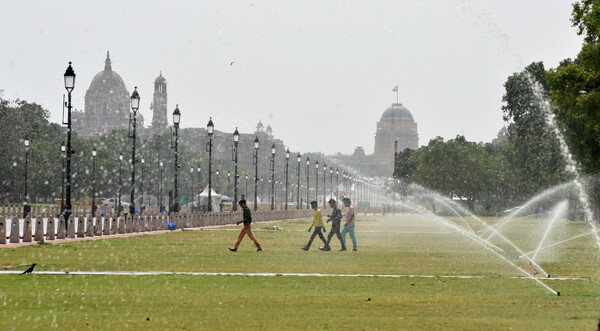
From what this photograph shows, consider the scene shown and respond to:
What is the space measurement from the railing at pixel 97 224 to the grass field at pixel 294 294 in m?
5.60

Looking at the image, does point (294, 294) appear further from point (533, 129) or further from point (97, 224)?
point (533, 129)

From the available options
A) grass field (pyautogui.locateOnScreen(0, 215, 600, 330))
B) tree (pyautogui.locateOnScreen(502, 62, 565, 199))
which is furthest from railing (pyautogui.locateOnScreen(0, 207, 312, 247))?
tree (pyautogui.locateOnScreen(502, 62, 565, 199))

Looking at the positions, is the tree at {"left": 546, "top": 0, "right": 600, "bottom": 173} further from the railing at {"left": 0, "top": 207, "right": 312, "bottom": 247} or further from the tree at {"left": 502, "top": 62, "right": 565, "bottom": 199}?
the tree at {"left": 502, "top": 62, "right": 565, "bottom": 199}

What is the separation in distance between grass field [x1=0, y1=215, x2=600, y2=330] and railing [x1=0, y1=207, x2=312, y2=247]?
560cm

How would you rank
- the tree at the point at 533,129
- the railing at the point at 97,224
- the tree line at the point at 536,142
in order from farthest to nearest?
1. the tree at the point at 533,129
2. the tree line at the point at 536,142
3. the railing at the point at 97,224

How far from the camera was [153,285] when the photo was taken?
20.2 metres

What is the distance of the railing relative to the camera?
3762cm

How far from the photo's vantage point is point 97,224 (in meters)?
46.3

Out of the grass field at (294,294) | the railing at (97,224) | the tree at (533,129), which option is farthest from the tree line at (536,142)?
the railing at (97,224)

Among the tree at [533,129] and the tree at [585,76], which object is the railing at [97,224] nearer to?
the tree at [585,76]

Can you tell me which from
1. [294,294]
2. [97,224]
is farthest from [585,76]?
[294,294]

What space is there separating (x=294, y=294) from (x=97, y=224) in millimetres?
28870

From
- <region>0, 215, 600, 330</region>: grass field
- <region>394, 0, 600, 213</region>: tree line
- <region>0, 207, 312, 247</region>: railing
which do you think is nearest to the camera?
<region>0, 215, 600, 330</region>: grass field

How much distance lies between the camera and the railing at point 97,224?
123 feet
